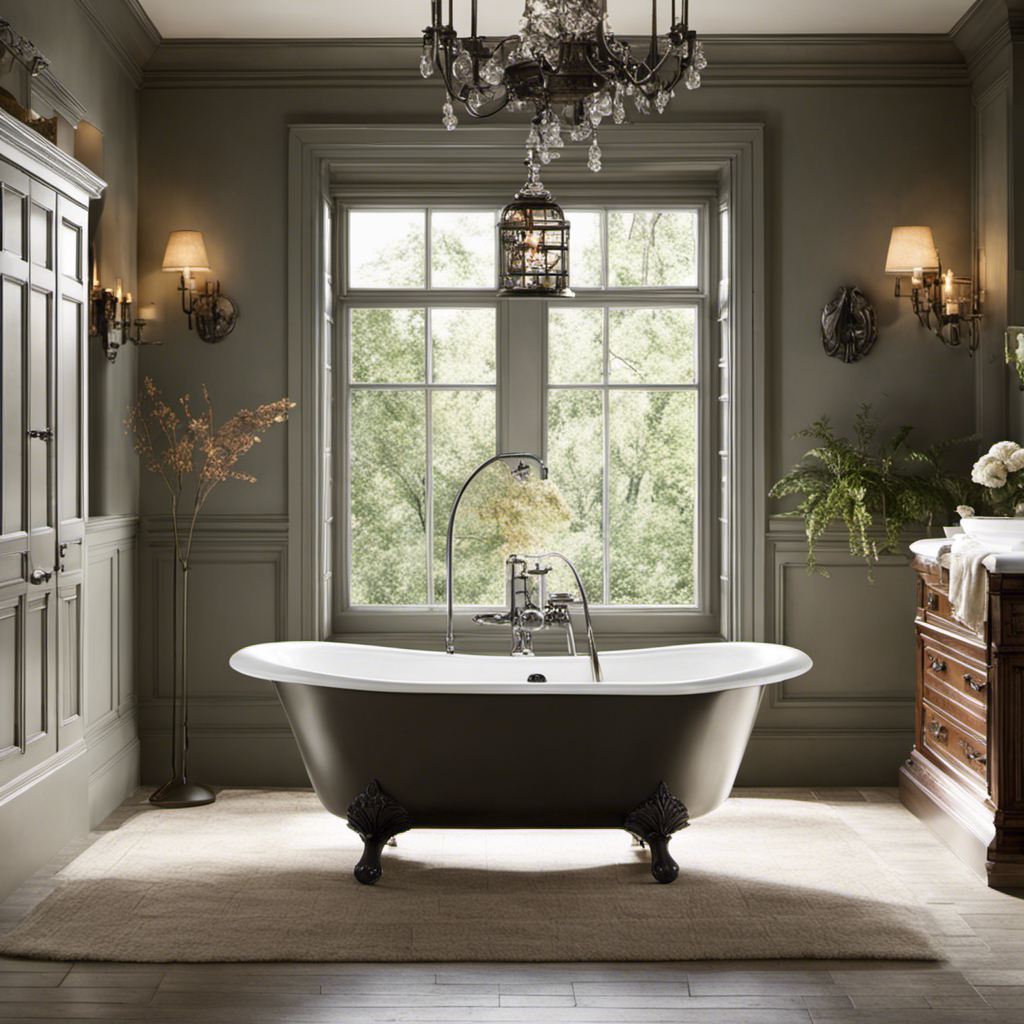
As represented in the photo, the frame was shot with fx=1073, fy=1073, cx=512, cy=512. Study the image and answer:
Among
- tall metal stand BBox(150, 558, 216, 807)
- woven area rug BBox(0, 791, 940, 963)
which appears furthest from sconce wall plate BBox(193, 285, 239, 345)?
woven area rug BBox(0, 791, 940, 963)

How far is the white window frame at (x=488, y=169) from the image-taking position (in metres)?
4.31

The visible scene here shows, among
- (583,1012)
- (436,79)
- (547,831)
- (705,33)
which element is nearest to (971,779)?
(547,831)

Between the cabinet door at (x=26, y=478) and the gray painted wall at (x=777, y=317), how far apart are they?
1069 mm

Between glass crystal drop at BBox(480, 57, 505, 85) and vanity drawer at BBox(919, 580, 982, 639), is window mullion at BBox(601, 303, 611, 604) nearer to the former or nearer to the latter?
vanity drawer at BBox(919, 580, 982, 639)

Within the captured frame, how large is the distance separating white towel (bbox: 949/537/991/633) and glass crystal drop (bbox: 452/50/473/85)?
6.84 ft

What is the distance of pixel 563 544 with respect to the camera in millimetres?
4590

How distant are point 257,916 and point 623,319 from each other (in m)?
2.81

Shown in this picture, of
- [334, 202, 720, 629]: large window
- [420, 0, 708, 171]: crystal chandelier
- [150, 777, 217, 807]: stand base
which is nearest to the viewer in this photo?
[420, 0, 708, 171]: crystal chandelier

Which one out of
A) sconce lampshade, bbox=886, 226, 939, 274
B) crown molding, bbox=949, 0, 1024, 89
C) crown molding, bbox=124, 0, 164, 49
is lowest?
sconce lampshade, bbox=886, 226, 939, 274

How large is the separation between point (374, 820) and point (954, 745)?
197 centimetres

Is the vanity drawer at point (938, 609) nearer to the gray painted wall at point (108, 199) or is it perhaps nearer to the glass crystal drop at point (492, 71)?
the glass crystal drop at point (492, 71)

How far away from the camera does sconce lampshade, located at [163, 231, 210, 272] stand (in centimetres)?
416

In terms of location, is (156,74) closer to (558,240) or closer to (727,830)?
(558,240)

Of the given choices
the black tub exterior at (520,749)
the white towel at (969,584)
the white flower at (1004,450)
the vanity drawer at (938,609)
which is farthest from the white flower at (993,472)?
the black tub exterior at (520,749)
